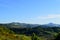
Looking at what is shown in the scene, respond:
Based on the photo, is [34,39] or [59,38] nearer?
[34,39]

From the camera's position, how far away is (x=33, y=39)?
63.0 metres

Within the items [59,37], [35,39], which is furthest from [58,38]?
[35,39]

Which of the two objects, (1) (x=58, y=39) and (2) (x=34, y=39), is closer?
(2) (x=34, y=39)

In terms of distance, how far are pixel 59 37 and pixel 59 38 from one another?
622 millimetres

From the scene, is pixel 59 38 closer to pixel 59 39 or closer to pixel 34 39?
Result: pixel 59 39

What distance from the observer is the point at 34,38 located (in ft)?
210

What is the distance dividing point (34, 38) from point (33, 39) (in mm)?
1028

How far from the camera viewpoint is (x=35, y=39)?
64250 mm

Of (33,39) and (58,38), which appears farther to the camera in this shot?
(58,38)

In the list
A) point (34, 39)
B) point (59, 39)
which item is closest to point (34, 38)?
point (34, 39)

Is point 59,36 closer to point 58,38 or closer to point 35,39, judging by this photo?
point 58,38

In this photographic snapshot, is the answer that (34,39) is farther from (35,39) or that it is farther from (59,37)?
(59,37)

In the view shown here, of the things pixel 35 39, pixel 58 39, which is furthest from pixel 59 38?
pixel 35 39

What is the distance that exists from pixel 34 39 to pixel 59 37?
12054 millimetres
